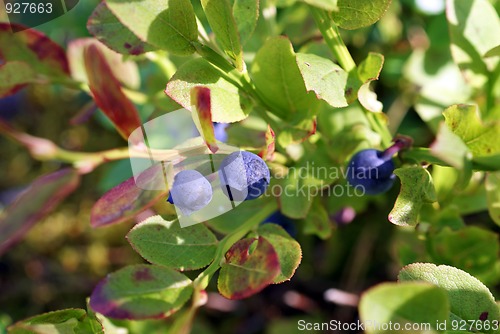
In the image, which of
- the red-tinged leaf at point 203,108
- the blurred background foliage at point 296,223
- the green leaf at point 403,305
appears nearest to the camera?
the green leaf at point 403,305

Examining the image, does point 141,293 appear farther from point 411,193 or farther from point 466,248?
point 466,248

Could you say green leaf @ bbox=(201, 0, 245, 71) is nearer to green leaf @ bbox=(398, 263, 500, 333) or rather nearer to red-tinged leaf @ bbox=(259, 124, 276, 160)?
red-tinged leaf @ bbox=(259, 124, 276, 160)

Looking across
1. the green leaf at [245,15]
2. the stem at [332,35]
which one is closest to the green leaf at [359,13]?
the stem at [332,35]

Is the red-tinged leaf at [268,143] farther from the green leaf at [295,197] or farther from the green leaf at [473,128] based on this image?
the green leaf at [473,128]

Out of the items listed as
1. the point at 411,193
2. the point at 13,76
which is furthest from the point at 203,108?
the point at 13,76

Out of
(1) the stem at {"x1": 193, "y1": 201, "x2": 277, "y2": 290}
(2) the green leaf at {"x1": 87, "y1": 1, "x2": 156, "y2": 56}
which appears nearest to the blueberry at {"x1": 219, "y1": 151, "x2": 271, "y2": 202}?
(1) the stem at {"x1": 193, "y1": 201, "x2": 277, "y2": 290}

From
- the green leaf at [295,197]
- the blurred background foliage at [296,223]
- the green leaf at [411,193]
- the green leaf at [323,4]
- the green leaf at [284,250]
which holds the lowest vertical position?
the blurred background foliage at [296,223]
